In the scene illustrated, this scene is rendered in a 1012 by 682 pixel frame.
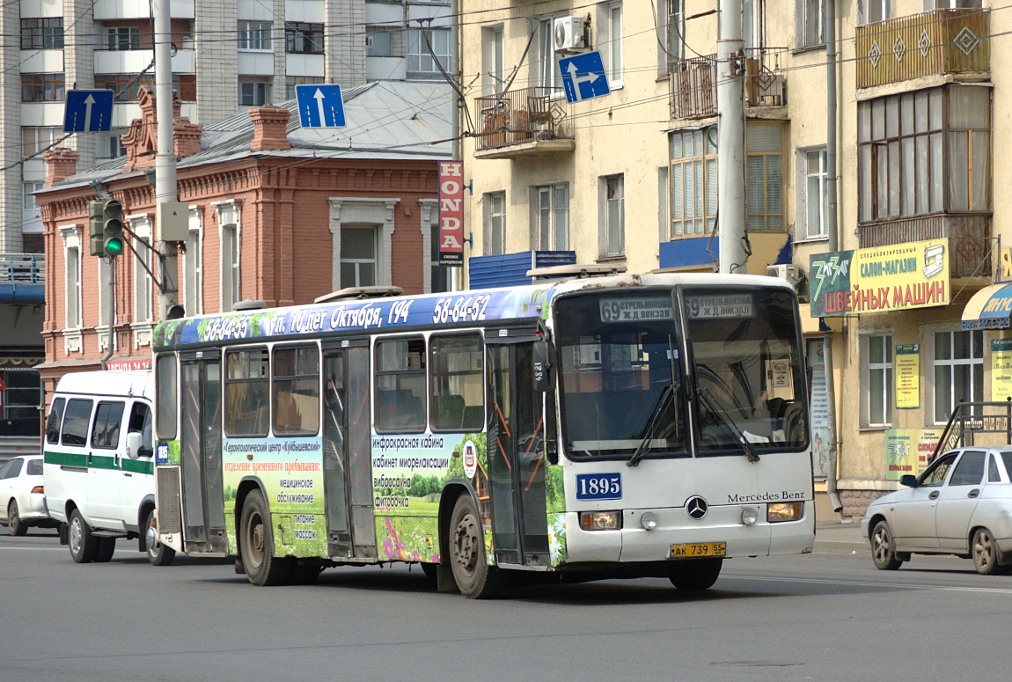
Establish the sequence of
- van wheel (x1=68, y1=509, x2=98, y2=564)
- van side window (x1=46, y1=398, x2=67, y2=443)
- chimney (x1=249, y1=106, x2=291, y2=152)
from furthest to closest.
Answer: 1. chimney (x1=249, y1=106, x2=291, y2=152)
2. van side window (x1=46, y1=398, x2=67, y2=443)
3. van wheel (x1=68, y1=509, x2=98, y2=564)

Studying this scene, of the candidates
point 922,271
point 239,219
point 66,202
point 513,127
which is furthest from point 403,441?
point 66,202

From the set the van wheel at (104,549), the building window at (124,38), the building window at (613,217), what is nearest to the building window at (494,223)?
the building window at (613,217)

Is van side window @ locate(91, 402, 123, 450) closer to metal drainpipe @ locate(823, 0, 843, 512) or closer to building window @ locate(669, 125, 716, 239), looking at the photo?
building window @ locate(669, 125, 716, 239)

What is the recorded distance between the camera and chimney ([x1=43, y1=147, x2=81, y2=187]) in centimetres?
6122

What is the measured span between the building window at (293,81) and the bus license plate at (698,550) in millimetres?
65985

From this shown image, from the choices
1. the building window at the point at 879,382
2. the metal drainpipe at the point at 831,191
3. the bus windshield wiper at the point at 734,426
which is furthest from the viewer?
the building window at the point at 879,382

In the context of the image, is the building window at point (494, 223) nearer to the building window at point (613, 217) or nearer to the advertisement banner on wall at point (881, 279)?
the building window at point (613, 217)

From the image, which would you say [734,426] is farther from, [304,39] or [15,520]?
[304,39]

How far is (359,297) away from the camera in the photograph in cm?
2003

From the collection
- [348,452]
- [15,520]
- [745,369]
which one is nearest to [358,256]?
[15,520]

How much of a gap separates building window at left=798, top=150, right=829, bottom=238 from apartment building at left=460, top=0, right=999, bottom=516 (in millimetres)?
34

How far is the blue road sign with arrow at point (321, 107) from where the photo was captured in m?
49.5

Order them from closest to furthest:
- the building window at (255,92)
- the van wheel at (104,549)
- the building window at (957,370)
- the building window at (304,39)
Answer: the van wheel at (104,549), the building window at (957,370), the building window at (255,92), the building window at (304,39)

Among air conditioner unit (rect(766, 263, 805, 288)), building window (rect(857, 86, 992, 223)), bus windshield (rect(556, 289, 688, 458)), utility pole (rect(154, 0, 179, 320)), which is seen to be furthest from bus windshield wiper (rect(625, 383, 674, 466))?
air conditioner unit (rect(766, 263, 805, 288))
